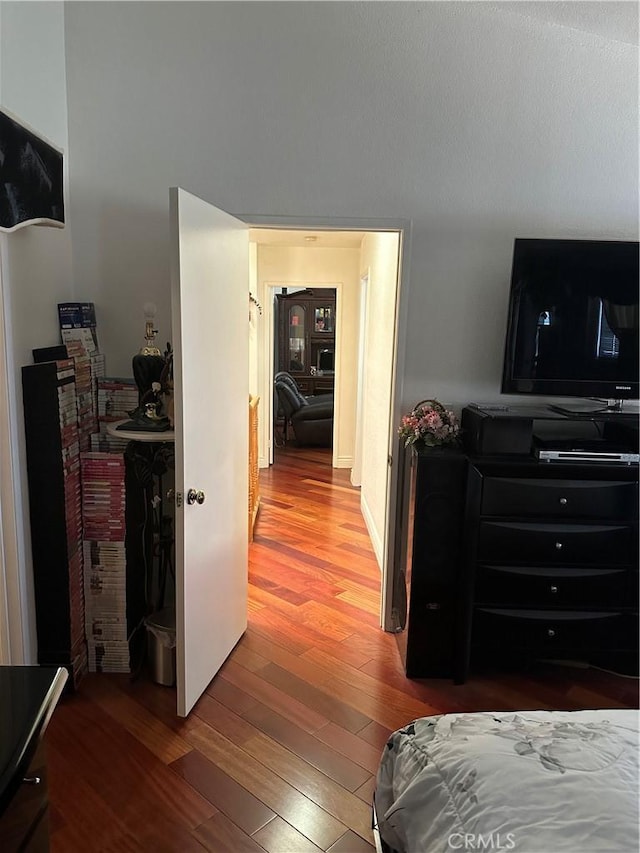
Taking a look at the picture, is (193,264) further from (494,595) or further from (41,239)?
(494,595)

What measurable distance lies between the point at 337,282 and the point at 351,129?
3.54 m

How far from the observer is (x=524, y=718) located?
4.89 ft

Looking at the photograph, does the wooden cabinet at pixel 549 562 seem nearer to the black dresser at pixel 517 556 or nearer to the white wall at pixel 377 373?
the black dresser at pixel 517 556

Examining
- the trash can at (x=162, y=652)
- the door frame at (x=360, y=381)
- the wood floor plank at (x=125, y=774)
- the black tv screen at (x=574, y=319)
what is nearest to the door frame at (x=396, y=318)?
the black tv screen at (x=574, y=319)

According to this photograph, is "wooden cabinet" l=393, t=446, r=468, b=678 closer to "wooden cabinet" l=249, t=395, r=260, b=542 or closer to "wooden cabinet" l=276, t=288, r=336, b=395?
"wooden cabinet" l=249, t=395, r=260, b=542

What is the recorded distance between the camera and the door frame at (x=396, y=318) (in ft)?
9.05

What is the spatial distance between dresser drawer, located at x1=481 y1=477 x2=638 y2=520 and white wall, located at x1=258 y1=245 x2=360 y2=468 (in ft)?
12.5

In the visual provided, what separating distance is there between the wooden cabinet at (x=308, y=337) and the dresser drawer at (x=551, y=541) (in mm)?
6868

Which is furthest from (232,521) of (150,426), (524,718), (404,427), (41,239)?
(524,718)

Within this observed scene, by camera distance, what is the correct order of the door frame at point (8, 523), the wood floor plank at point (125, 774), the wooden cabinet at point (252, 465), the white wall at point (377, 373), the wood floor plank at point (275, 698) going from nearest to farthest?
the wood floor plank at point (125, 774), the door frame at point (8, 523), the wood floor plank at point (275, 698), the white wall at point (377, 373), the wooden cabinet at point (252, 465)

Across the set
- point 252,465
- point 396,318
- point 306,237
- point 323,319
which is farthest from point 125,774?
point 323,319

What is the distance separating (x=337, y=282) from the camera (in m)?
6.24

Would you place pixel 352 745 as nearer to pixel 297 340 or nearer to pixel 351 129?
pixel 351 129

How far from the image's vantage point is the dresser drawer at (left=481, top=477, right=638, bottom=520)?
2529 mm
